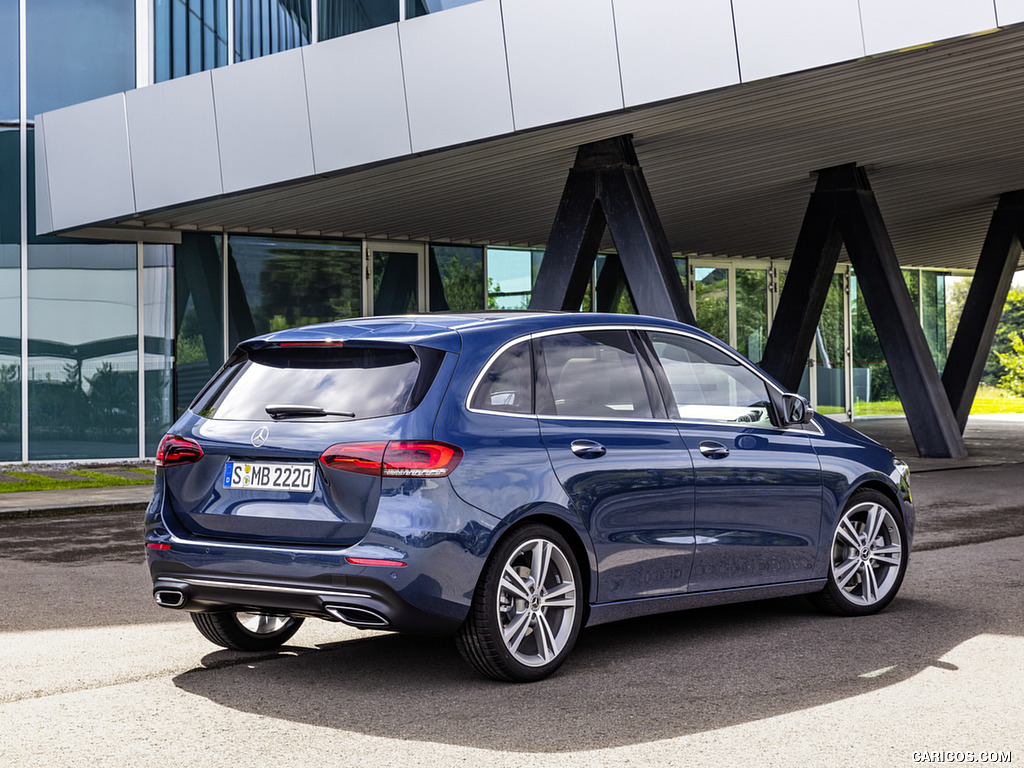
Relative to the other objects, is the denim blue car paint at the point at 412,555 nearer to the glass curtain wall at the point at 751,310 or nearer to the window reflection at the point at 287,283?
the window reflection at the point at 287,283

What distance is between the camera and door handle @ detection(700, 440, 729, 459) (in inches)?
255

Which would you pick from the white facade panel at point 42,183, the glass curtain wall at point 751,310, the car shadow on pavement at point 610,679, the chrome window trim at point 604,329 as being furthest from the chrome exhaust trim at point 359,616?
the glass curtain wall at point 751,310

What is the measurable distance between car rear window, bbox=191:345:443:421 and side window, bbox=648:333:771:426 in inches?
59.3

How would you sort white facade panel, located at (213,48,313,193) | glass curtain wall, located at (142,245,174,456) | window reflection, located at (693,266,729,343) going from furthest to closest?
1. window reflection, located at (693,266,729,343)
2. glass curtain wall, located at (142,245,174,456)
3. white facade panel, located at (213,48,313,193)

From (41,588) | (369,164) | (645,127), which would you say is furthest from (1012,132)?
(41,588)

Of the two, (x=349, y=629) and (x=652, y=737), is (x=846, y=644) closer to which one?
(x=652, y=737)

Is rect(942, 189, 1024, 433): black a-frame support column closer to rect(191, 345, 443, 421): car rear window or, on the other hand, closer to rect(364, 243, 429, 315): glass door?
rect(364, 243, 429, 315): glass door

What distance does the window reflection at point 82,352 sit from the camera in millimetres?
19031

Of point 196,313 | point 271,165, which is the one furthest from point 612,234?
point 196,313

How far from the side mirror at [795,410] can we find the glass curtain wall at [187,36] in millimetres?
15203

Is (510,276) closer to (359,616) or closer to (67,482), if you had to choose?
(67,482)

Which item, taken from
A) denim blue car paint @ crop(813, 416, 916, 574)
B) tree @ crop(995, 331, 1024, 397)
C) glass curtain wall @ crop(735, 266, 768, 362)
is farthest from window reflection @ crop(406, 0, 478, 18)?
tree @ crop(995, 331, 1024, 397)

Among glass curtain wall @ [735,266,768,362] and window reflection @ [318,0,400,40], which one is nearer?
window reflection @ [318,0,400,40]

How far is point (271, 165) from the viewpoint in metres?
15.9
